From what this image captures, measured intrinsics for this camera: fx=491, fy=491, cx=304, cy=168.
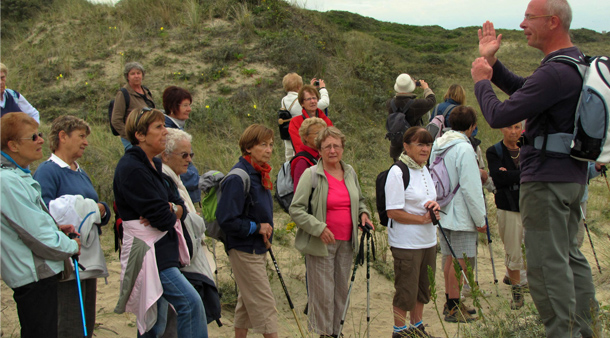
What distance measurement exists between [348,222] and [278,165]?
4.44 meters

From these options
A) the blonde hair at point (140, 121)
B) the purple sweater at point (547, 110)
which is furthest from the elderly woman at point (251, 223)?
the purple sweater at point (547, 110)

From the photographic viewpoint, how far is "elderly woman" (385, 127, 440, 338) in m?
4.31

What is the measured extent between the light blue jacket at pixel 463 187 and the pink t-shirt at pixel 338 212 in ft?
3.82

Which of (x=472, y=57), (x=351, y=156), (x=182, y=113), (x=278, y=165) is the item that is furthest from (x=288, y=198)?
(x=472, y=57)

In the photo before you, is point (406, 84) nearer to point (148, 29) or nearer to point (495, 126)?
point (495, 126)

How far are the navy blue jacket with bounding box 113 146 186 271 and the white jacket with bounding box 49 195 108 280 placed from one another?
1.38 feet

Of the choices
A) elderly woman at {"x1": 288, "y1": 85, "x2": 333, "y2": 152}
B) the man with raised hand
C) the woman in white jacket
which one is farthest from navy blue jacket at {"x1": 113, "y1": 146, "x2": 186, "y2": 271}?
the woman in white jacket

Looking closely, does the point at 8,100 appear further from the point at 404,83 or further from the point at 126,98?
the point at 404,83

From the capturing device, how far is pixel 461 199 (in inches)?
191

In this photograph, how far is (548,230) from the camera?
3.04 m

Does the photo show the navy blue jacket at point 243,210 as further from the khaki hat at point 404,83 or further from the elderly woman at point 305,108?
the khaki hat at point 404,83

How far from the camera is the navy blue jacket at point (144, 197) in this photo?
3.20m

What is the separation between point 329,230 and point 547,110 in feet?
6.37

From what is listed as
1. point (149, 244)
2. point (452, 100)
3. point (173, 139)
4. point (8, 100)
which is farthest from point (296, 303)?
point (8, 100)
